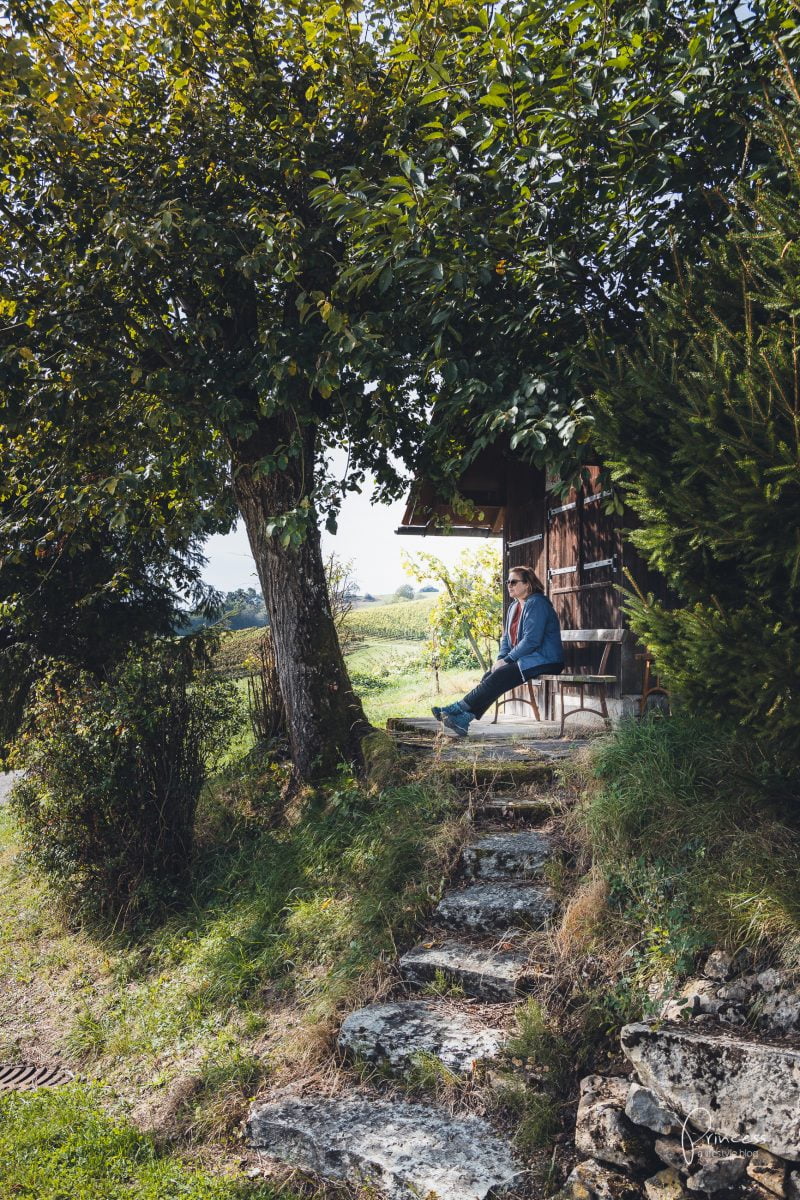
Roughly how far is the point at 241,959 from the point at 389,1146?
90.8 inches

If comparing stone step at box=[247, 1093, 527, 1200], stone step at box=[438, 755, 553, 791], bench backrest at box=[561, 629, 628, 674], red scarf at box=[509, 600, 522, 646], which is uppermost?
red scarf at box=[509, 600, 522, 646]

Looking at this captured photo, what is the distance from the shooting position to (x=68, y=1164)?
14.1 feet

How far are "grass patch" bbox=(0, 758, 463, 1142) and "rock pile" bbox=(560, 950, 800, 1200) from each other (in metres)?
1.76

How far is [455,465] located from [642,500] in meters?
2.89

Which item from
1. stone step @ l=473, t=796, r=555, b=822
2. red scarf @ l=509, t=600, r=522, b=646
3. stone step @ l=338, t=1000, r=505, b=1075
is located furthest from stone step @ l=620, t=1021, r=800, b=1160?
red scarf @ l=509, t=600, r=522, b=646

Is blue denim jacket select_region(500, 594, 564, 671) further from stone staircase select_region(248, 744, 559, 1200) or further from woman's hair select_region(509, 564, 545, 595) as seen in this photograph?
stone staircase select_region(248, 744, 559, 1200)

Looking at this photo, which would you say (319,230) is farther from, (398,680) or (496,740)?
(398,680)

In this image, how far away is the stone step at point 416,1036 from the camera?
4164 mm

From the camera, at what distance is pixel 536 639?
25.1ft

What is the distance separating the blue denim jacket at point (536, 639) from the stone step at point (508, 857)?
2.30 m

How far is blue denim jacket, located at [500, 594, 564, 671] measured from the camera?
764 cm

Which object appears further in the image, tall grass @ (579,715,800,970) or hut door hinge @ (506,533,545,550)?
hut door hinge @ (506,533,545,550)

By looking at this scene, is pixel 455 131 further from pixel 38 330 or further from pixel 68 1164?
pixel 68 1164

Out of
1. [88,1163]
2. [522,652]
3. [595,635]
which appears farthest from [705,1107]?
[595,635]
